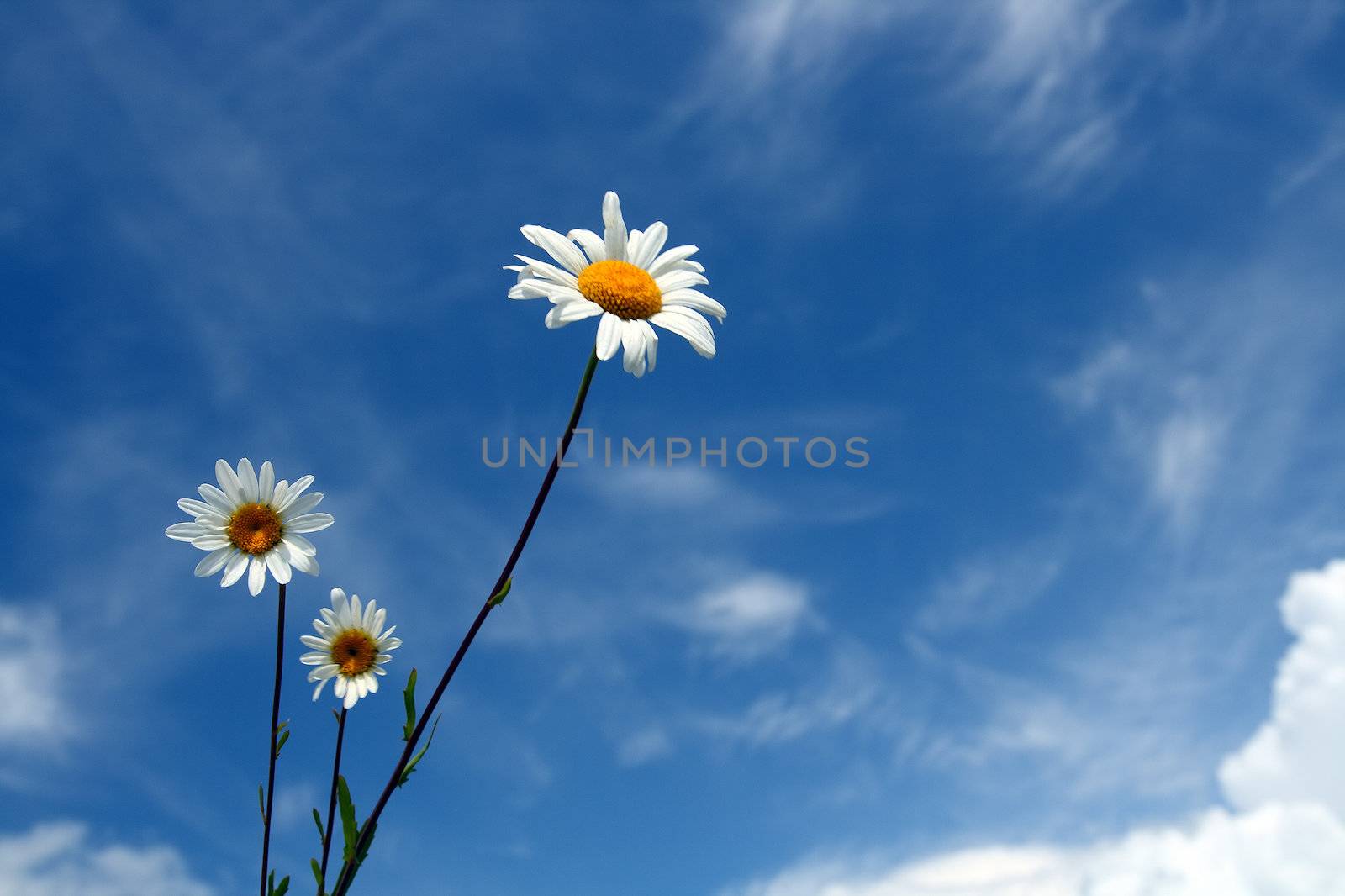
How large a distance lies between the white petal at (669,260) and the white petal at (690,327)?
27 centimetres

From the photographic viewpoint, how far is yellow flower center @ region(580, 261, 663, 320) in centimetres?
372

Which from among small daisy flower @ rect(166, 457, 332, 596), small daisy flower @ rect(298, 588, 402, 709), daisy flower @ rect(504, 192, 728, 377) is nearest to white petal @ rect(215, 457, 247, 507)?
small daisy flower @ rect(166, 457, 332, 596)

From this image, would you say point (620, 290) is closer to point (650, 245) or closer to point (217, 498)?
point (650, 245)

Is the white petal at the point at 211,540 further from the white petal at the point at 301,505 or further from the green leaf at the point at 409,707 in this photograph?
the green leaf at the point at 409,707

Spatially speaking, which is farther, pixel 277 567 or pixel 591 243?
pixel 277 567

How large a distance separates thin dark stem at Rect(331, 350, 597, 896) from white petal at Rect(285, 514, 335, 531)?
1395 millimetres

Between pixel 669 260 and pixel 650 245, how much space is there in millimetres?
105

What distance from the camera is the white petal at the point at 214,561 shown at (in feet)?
14.4

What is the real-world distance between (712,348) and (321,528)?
2.21 m

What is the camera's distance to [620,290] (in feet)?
12.4

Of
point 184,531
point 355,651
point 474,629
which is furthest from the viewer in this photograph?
point 355,651

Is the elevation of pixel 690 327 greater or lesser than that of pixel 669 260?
lesser

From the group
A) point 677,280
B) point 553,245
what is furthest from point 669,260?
point 553,245

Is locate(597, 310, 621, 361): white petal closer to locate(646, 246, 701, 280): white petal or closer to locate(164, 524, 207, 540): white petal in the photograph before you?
locate(646, 246, 701, 280): white petal
